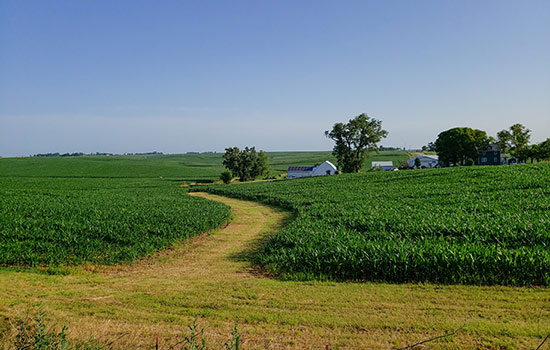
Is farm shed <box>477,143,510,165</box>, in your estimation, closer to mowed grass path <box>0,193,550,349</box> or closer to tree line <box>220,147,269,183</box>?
tree line <box>220,147,269,183</box>

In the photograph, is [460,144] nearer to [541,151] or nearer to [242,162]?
[541,151]

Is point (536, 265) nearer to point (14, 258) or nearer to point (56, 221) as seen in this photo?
point (14, 258)

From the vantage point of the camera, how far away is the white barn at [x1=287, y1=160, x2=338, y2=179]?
81.7m

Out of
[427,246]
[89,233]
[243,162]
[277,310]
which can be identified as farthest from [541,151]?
[89,233]

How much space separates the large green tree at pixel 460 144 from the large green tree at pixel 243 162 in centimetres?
4347

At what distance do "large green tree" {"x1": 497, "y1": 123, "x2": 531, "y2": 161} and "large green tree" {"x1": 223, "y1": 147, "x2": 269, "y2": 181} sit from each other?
60821 mm

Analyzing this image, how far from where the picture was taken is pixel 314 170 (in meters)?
84.1

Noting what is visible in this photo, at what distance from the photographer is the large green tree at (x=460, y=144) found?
234 feet

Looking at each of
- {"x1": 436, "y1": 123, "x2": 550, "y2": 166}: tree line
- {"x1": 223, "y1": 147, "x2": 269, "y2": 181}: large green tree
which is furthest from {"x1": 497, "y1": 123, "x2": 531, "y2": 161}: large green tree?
{"x1": 223, "y1": 147, "x2": 269, "y2": 181}: large green tree

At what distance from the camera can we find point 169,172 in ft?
332

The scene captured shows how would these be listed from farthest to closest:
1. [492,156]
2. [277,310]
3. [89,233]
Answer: [492,156] < [89,233] < [277,310]

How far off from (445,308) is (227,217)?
16201 millimetres

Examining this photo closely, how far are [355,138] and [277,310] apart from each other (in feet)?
201

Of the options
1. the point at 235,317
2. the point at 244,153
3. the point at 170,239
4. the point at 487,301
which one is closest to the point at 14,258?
the point at 170,239
